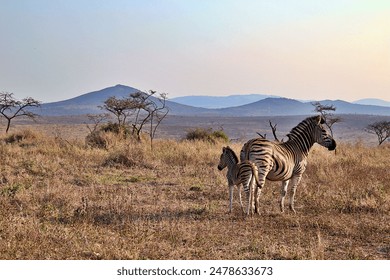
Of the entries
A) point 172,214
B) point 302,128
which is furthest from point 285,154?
point 172,214

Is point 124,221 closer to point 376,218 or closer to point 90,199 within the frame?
point 90,199

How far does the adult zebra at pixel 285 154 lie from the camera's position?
8766 mm

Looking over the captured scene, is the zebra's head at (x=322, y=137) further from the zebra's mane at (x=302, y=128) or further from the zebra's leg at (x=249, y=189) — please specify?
the zebra's leg at (x=249, y=189)

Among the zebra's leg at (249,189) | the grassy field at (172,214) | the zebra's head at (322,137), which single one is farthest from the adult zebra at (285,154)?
the grassy field at (172,214)

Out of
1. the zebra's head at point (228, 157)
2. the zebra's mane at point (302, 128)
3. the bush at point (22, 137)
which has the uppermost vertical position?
the zebra's mane at point (302, 128)

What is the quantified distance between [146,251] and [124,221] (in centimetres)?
167

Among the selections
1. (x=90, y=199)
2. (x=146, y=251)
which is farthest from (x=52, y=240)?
(x=90, y=199)

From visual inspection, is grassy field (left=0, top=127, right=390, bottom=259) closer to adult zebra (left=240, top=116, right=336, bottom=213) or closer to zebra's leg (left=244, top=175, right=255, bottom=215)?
zebra's leg (left=244, top=175, right=255, bottom=215)

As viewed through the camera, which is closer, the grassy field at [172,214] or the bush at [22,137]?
the grassy field at [172,214]

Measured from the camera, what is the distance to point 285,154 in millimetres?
9172

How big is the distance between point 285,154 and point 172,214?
2.58 metres

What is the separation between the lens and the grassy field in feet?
21.1

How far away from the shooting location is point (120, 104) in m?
28.8

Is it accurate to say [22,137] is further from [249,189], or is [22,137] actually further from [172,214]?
[249,189]
